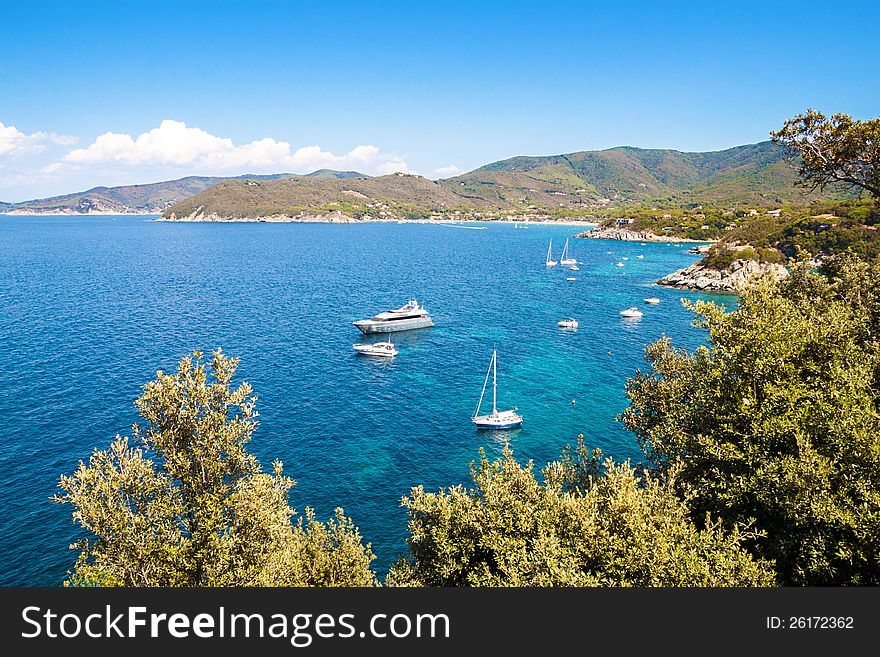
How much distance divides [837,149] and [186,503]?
44.5m

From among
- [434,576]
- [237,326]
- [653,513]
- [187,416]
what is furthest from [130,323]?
[653,513]

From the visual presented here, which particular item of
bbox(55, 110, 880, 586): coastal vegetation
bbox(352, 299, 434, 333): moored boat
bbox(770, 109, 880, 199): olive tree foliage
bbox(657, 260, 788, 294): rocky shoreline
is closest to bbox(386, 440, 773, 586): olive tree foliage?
bbox(55, 110, 880, 586): coastal vegetation

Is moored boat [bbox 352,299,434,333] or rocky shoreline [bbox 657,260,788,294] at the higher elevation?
rocky shoreline [bbox 657,260,788,294]

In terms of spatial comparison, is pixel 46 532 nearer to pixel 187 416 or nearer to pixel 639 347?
pixel 187 416

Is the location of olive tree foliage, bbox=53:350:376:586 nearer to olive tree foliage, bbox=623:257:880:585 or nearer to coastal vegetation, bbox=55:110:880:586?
coastal vegetation, bbox=55:110:880:586

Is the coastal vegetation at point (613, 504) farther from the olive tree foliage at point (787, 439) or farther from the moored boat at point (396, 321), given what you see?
the moored boat at point (396, 321)

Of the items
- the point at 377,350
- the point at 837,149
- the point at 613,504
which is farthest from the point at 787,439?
the point at 377,350

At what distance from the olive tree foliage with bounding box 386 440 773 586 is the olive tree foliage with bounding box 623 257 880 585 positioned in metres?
1.95

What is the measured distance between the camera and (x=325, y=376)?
78.6 metres

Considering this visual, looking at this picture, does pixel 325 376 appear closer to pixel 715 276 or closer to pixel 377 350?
pixel 377 350

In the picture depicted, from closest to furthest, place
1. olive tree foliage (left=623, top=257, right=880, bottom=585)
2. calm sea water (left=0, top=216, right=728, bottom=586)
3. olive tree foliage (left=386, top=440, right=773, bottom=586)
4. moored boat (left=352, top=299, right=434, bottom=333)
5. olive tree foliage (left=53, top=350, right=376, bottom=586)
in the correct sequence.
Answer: olive tree foliage (left=386, top=440, right=773, bottom=586) < olive tree foliage (left=623, top=257, right=880, bottom=585) < olive tree foliage (left=53, top=350, right=376, bottom=586) < calm sea water (left=0, top=216, right=728, bottom=586) < moored boat (left=352, top=299, right=434, bottom=333)

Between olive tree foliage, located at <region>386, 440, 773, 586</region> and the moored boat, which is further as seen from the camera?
the moored boat

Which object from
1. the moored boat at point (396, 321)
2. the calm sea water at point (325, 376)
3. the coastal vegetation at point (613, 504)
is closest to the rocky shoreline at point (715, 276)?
the calm sea water at point (325, 376)

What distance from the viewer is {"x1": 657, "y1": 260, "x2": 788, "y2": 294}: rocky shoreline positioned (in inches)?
5812
